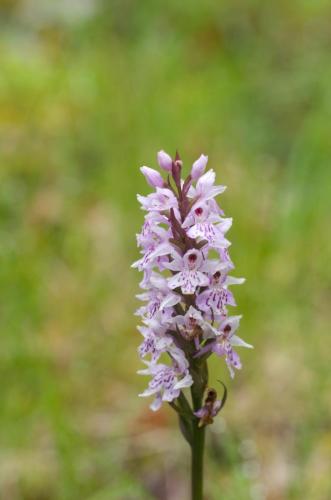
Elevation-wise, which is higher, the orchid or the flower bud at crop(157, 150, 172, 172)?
the flower bud at crop(157, 150, 172, 172)

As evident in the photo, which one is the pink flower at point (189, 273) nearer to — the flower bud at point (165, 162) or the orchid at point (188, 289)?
the orchid at point (188, 289)

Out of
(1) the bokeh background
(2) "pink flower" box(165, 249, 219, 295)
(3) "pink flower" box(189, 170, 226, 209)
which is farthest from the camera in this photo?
(1) the bokeh background

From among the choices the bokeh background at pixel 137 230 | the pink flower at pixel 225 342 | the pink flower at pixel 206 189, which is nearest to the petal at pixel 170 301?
the pink flower at pixel 225 342

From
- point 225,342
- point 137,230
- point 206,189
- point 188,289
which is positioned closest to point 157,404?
point 225,342

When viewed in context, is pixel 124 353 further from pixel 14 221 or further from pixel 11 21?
pixel 11 21

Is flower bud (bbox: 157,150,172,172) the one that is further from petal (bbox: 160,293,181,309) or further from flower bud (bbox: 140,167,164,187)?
petal (bbox: 160,293,181,309)

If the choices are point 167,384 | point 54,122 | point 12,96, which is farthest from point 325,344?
point 12,96

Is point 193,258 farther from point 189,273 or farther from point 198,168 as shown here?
point 198,168

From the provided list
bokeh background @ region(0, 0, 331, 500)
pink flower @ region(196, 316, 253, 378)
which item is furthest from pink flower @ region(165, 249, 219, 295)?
bokeh background @ region(0, 0, 331, 500)
